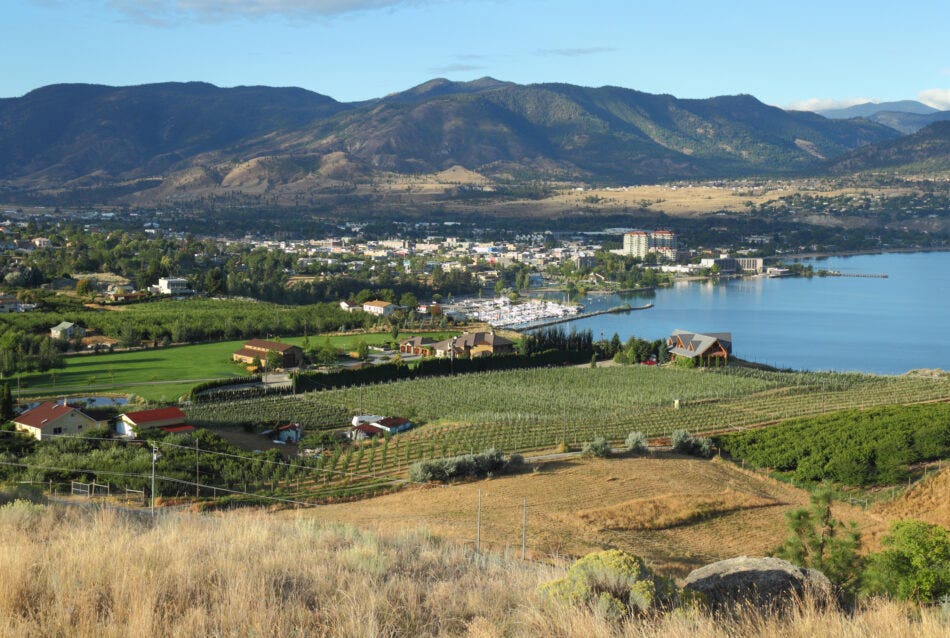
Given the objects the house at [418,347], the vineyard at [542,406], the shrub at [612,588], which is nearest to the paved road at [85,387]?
the vineyard at [542,406]

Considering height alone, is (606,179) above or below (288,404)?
above

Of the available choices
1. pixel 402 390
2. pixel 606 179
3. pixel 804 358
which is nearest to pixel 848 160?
pixel 606 179

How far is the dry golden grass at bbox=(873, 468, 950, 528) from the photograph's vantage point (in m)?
11.6

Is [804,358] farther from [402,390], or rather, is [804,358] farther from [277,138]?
[277,138]

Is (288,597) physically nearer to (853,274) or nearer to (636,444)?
(636,444)

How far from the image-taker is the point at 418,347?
96.7ft

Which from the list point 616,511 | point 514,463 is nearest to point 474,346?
point 514,463

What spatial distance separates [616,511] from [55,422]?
Answer: 1027 centimetres

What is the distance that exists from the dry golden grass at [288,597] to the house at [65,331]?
83.0ft

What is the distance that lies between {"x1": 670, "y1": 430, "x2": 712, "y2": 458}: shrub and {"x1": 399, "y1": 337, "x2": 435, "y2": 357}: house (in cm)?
1420

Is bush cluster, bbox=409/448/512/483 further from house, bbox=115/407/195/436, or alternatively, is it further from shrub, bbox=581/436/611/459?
house, bbox=115/407/195/436

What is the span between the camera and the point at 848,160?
147 metres

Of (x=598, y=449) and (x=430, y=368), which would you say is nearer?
(x=598, y=449)

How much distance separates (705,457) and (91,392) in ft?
47.3
